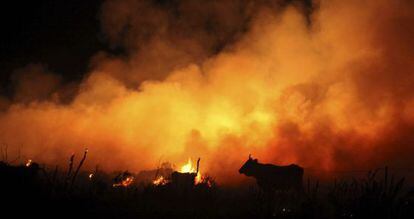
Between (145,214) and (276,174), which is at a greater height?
(276,174)

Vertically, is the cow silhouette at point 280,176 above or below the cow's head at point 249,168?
below

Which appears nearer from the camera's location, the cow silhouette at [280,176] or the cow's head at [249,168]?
the cow silhouette at [280,176]

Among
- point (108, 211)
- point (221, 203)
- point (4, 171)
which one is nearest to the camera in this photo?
point (108, 211)

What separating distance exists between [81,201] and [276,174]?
18422 mm

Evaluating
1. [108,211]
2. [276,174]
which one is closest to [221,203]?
[276,174]

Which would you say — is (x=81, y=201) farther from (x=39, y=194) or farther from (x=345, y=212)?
(x=345, y=212)

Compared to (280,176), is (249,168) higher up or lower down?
higher up

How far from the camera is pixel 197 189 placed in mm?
23609

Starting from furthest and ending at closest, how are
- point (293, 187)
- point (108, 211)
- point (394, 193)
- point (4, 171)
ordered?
1. point (293, 187)
2. point (4, 171)
3. point (108, 211)
4. point (394, 193)

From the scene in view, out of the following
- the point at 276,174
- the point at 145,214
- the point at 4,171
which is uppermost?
the point at 276,174

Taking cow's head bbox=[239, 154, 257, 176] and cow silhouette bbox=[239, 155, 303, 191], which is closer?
cow silhouette bbox=[239, 155, 303, 191]

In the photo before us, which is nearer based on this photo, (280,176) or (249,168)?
(280,176)

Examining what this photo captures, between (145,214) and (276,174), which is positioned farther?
(276,174)

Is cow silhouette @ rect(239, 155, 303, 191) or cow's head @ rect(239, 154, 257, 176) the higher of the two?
cow's head @ rect(239, 154, 257, 176)
